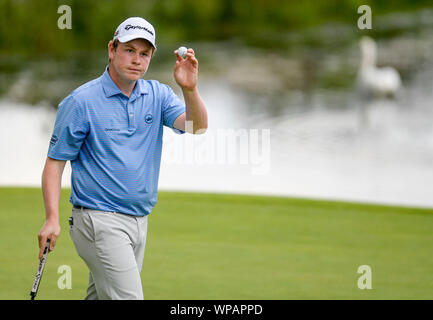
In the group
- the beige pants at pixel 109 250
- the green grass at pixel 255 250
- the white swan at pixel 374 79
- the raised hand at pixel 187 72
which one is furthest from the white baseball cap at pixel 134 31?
the white swan at pixel 374 79

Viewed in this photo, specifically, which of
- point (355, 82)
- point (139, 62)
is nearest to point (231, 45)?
point (355, 82)

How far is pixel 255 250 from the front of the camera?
669cm

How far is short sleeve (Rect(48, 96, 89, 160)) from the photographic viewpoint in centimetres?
324

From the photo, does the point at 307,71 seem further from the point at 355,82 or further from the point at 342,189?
the point at 342,189

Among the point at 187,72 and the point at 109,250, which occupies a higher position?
the point at 187,72

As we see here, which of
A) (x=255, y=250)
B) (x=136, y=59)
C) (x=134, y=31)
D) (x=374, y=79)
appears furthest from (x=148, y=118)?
(x=374, y=79)

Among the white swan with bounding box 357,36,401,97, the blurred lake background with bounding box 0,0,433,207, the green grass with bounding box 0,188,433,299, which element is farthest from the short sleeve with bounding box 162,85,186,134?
the white swan with bounding box 357,36,401,97

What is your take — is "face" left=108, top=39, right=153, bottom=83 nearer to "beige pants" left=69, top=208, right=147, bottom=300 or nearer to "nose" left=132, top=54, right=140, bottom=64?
"nose" left=132, top=54, right=140, bottom=64

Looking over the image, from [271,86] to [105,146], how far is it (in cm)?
1256

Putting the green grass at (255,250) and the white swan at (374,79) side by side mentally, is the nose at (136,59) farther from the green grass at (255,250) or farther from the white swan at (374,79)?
the white swan at (374,79)

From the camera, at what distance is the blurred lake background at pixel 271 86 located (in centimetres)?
1423

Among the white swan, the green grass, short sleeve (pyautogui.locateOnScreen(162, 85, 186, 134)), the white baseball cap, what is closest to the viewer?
the white baseball cap

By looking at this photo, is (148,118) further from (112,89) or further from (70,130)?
(70,130)

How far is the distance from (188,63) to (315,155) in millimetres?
11254
